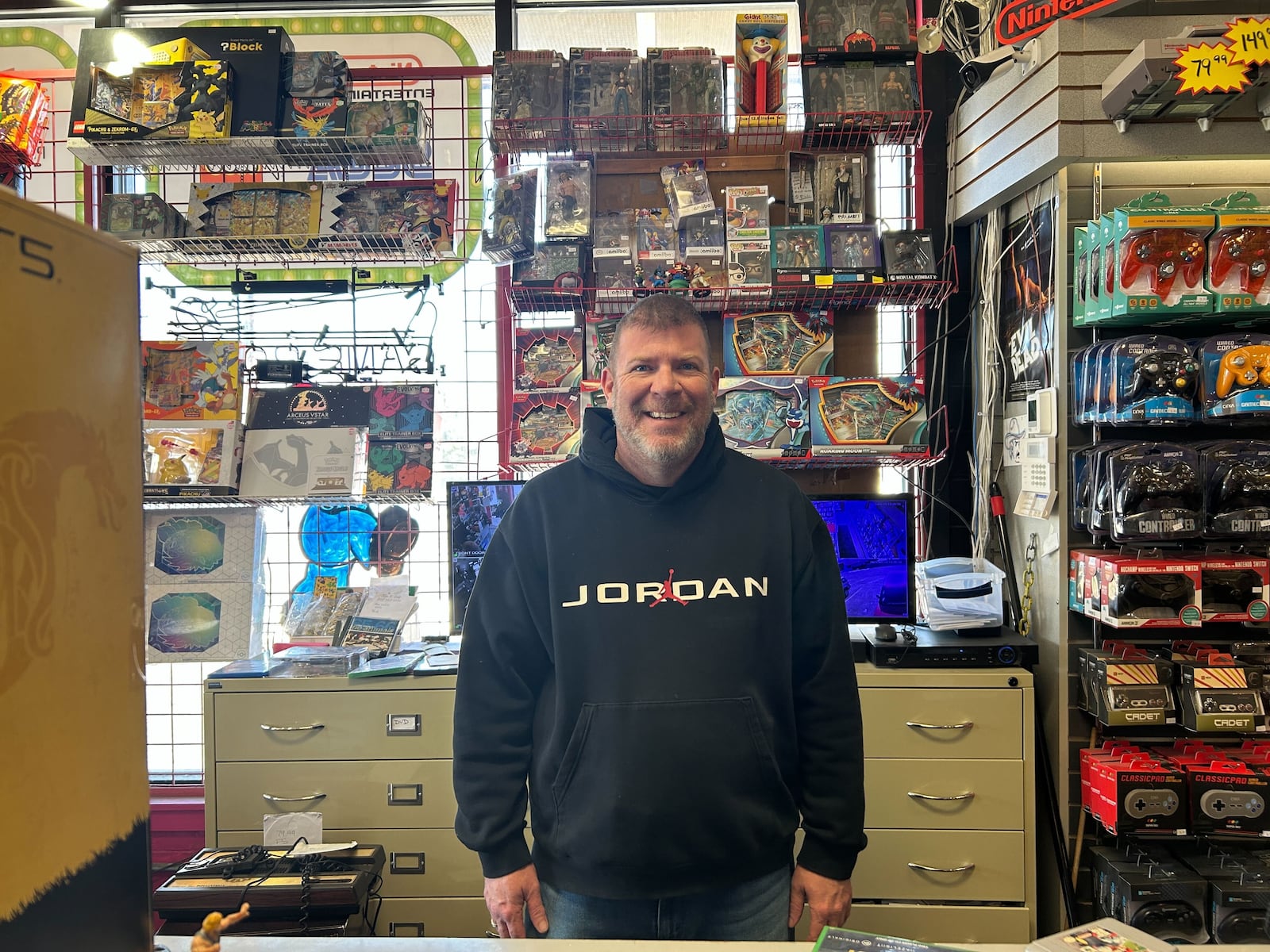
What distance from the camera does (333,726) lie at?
252 centimetres

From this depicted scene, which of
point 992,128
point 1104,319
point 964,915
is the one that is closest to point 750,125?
point 992,128

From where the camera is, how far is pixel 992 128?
2.62m

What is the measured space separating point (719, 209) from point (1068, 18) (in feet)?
3.60

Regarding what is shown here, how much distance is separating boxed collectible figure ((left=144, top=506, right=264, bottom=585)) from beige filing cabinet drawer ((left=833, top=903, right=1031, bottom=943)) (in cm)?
220

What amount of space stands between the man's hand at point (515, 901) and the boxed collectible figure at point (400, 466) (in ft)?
5.09

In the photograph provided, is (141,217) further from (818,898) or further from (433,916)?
(818,898)

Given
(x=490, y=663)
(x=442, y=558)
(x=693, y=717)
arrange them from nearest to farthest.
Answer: (x=693, y=717) → (x=490, y=663) → (x=442, y=558)

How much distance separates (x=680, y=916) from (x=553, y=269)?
192cm

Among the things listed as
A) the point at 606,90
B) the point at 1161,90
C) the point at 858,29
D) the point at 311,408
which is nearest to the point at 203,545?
the point at 311,408

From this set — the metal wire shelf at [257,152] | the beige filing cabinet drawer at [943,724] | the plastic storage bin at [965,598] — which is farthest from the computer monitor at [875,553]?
the metal wire shelf at [257,152]

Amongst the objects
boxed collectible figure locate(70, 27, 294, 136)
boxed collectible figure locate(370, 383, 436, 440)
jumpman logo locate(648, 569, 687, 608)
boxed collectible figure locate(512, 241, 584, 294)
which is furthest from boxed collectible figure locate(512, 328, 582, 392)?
jumpman logo locate(648, 569, 687, 608)

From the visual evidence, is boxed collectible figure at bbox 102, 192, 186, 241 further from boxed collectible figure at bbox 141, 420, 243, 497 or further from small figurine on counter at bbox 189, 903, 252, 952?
small figurine on counter at bbox 189, 903, 252, 952

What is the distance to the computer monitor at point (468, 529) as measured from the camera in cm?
281

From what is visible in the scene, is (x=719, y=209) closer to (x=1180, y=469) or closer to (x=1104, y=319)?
(x=1104, y=319)
